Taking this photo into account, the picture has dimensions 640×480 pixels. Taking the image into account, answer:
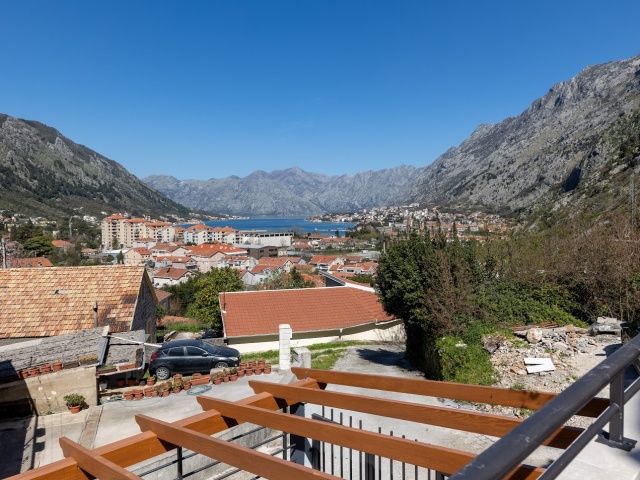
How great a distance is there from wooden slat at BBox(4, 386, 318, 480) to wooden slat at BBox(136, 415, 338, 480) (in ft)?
0.25

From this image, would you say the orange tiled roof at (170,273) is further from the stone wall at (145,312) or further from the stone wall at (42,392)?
the stone wall at (42,392)

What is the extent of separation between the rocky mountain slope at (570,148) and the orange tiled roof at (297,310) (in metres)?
32.2

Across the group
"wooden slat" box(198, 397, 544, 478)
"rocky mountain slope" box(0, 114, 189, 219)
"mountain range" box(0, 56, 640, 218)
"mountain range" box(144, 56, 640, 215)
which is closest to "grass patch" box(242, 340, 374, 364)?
"wooden slat" box(198, 397, 544, 478)

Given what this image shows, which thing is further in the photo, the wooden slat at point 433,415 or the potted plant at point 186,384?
the potted plant at point 186,384

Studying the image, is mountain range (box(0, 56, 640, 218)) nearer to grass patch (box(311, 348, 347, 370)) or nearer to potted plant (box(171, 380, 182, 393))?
grass patch (box(311, 348, 347, 370))

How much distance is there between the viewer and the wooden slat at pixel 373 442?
167 centimetres

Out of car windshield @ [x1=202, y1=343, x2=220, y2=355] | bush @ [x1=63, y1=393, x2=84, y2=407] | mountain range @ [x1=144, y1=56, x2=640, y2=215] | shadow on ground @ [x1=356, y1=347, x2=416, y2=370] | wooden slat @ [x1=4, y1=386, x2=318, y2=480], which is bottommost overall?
shadow on ground @ [x1=356, y1=347, x2=416, y2=370]

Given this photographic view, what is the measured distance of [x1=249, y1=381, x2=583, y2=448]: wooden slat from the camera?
1986 mm

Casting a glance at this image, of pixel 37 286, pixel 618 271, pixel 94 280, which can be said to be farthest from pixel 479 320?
pixel 37 286

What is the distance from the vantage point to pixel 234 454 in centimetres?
186

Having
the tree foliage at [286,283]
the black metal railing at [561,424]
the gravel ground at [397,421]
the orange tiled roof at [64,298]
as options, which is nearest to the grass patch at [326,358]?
the gravel ground at [397,421]

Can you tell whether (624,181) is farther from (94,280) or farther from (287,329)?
(94,280)

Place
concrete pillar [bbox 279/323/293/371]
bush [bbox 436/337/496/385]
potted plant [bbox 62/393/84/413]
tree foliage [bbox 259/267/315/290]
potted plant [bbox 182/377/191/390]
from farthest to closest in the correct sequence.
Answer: tree foliage [bbox 259/267/315/290] < concrete pillar [bbox 279/323/293/371] < potted plant [bbox 182/377/191/390] < potted plant [bbox 62/393/84/413] < bush [bbox 436/337/496/385]

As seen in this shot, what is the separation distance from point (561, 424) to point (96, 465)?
1893 mm
